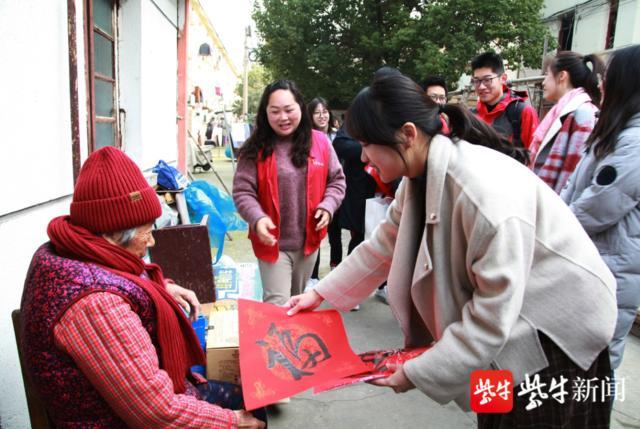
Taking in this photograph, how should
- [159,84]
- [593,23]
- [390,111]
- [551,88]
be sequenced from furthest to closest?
1. [593,23]
2. [159,84]
3. [551,88]
4. [390,111]

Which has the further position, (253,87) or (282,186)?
(253,87)

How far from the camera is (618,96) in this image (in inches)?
87.7

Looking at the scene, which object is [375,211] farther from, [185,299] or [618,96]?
[185,299]

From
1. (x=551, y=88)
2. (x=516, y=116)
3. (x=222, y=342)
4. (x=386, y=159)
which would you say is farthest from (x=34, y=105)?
(x=516, y=116)

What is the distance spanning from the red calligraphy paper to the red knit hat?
0.77 m

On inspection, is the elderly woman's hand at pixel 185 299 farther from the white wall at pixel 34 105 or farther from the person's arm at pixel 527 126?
the person's arm at pixel 527 126

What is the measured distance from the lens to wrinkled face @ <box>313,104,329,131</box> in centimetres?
489

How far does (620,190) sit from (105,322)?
2.08m

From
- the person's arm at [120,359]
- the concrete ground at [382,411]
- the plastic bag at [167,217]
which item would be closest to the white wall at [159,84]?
the plastic bag at [167,217]

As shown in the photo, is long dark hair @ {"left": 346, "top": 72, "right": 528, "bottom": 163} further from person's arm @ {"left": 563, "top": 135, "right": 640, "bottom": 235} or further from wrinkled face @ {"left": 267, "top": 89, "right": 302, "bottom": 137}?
wrinkled face @ {"left": 267, "top": 89, "right": 302, "bottom": 137}

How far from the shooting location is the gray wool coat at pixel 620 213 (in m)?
2.15

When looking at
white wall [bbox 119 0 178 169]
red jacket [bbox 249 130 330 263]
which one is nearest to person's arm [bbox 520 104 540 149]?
red jacket [bbox 249 130 330 263]

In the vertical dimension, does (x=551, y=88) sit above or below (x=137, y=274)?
above

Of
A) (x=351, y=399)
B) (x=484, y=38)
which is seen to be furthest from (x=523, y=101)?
(x=484, y=38)
